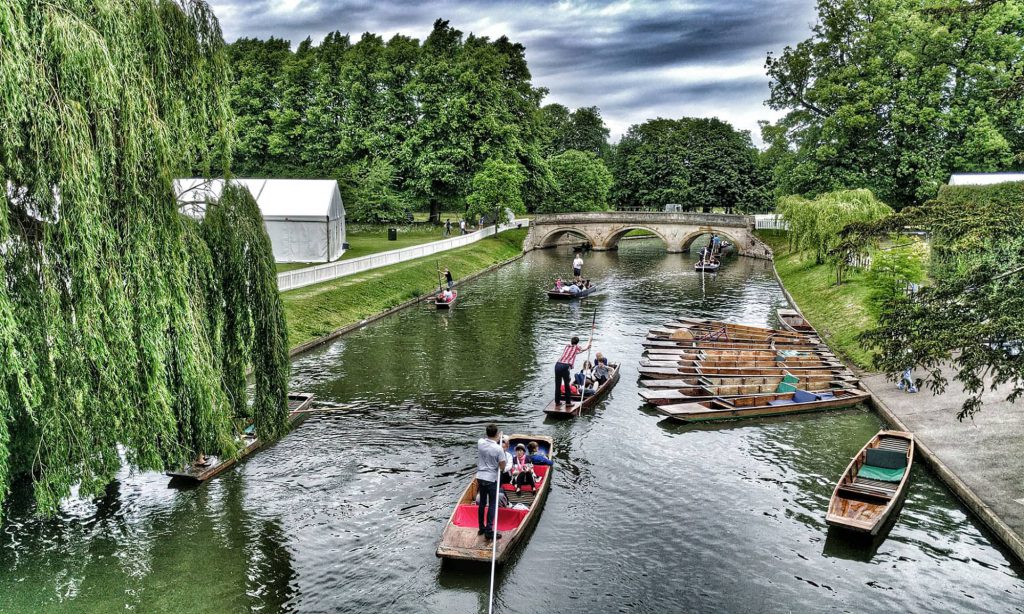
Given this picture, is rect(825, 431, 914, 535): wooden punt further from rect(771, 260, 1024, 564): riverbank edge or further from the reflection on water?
rect(771, 260, 1024, 564): riverbank edge

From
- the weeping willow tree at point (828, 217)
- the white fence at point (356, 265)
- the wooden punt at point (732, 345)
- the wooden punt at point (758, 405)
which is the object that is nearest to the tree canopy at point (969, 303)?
the wooden punt at point (758, 405)

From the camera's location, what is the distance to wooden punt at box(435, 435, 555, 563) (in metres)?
12.5

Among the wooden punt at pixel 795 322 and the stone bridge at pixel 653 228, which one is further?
the stone bridge at pixel 653 228

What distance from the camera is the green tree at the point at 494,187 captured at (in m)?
61.2

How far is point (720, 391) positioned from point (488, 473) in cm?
1168

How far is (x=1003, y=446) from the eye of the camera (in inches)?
672

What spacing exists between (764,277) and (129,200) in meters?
48.5

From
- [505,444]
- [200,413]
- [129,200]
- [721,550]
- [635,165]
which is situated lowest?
[721,550]

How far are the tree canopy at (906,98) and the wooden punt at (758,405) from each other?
3560 centimetres

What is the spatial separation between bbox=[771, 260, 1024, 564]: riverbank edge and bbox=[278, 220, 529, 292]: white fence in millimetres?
21775

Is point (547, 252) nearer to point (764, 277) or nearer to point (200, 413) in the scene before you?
point (764, 277)

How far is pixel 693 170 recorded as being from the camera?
8769cm

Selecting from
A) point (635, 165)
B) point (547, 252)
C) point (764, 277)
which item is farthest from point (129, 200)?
point (635, 165)

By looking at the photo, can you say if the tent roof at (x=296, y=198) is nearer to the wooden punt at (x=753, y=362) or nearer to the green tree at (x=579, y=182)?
the wooden punt at (x=753, y=362)
